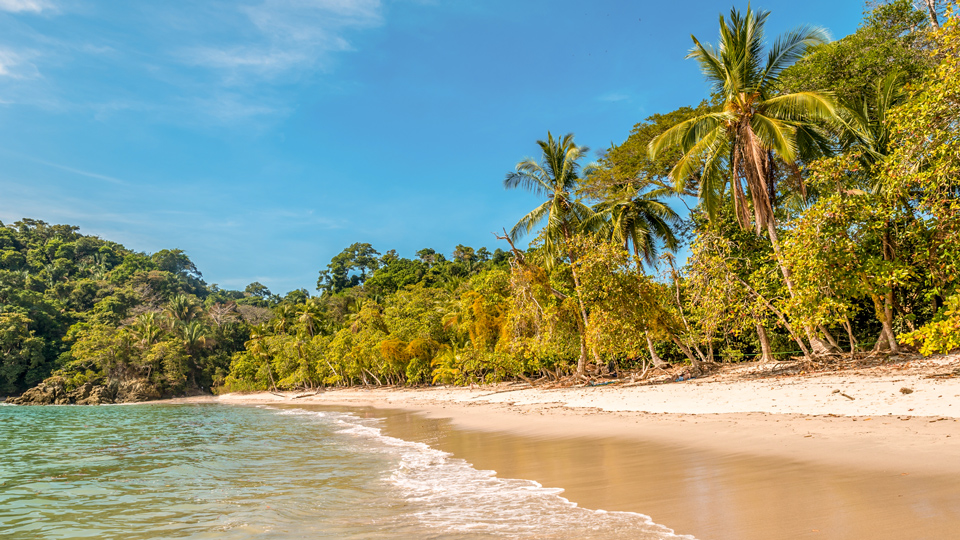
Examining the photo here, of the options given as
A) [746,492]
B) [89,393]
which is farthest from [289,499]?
[89,393]

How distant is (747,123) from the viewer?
1431 centimetres

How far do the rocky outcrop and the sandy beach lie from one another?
49453 mm

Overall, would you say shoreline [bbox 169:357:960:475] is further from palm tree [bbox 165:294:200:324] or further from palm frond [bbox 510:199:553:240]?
palm tree [bbox 165:294:200:324]

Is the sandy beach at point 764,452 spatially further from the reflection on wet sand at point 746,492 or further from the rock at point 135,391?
the rock at point 135,391

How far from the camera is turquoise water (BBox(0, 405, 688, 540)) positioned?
389cm

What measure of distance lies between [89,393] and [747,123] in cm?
5960

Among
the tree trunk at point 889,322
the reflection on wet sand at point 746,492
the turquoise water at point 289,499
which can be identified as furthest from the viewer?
the tree trunk at point 889,322

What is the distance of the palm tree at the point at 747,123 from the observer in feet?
45.8

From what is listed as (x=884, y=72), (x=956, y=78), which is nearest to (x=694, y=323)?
(x=884, y=72)

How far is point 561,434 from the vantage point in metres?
8.84

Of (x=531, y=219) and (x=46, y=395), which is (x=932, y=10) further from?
(x=46, y=395)

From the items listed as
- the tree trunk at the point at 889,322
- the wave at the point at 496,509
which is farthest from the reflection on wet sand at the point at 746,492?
the tree trunk at the point at 889,322

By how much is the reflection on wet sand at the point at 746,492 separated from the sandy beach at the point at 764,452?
0.5 inches

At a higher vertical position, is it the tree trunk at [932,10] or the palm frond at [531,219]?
the tree trunk at [932,10]
